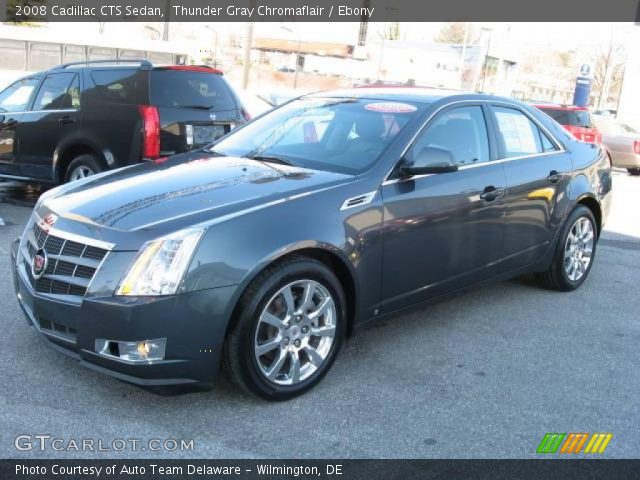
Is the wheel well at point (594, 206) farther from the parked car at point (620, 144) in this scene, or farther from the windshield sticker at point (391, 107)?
the parked car at point (620, 144)

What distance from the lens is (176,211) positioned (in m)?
3.46

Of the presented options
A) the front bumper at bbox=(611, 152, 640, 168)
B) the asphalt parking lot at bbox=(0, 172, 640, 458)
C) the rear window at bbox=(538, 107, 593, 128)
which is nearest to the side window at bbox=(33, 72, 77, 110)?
the asphalt parking lot at bbox=(0, 172, 640, 458)

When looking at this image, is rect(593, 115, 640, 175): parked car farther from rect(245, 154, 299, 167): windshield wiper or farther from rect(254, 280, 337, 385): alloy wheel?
rect(254, 280, 337, 385): alloy wheel

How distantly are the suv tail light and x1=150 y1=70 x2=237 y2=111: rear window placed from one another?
14 cm

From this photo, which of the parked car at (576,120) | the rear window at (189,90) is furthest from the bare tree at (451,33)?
the rear window at (189,90)

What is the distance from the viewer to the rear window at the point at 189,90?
7.54 metres

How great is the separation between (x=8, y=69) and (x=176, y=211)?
29.5 meters

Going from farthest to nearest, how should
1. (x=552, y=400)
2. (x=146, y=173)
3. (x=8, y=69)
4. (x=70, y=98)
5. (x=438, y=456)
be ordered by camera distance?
(x=8, y=69)
(x=70, y=98)
(x=146, y=173)
(x=552, y=400)
(x=438, y=456)

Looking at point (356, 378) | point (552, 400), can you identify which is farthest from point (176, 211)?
point (552, 400)

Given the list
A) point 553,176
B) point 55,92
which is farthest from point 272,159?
point 55,92

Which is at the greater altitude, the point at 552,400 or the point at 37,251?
the point at 37,251

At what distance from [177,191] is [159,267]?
2.33 ft

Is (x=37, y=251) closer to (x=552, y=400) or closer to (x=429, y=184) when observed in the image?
(x=429, y=184)

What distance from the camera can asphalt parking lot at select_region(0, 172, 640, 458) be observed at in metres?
3.25
